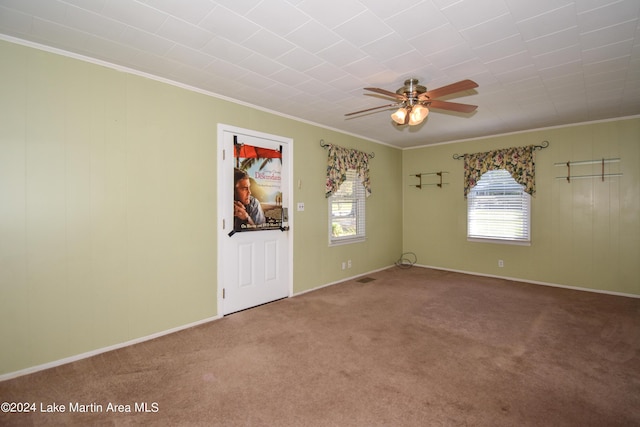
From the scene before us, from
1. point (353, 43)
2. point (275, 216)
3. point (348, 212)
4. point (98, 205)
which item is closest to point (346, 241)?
point (348, 212)

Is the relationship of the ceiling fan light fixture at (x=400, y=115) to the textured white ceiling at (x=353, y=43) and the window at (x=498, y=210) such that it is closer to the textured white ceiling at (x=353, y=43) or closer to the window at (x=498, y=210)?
the textured white ceiling at (x=353, y=43)

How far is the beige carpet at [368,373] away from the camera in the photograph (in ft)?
6.12

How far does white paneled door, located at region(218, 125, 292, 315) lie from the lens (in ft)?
11.4

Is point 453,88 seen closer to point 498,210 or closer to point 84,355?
point 498,210

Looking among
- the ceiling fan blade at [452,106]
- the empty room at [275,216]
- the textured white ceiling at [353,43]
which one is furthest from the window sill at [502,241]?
the ceiling fan blade at [452,106]

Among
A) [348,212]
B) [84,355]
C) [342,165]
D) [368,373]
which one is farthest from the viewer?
[348,212]

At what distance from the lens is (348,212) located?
5195 millimetres

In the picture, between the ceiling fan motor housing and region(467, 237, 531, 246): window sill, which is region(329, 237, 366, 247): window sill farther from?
the ceiling fan motor housing

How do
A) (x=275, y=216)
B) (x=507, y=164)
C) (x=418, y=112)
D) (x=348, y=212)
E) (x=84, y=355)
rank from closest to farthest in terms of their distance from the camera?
(x=84, y=355)
(x=418, y=112)
(x=275, y=216)
(x=507, y=164)
(x=348, y=212)

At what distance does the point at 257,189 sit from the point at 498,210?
14.0ft

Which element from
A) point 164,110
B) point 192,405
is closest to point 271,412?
point 192,405

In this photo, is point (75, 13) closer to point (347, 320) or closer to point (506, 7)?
point (506, 7)

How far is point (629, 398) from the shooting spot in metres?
2.00

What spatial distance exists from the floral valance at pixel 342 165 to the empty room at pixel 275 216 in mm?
73
